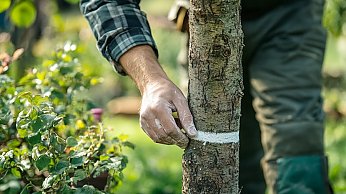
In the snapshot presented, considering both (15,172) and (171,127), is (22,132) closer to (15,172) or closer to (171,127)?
(15,172)

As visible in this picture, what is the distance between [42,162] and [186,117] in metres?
0.39

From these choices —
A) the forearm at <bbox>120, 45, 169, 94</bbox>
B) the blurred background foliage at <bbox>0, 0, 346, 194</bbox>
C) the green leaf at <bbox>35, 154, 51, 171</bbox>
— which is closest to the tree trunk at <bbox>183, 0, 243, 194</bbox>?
the forearm at <bbox>120, 45, 169, 94</bbox>

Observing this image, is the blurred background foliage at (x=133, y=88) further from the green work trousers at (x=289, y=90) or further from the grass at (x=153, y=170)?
the green work trousers at (x=289, y=90)

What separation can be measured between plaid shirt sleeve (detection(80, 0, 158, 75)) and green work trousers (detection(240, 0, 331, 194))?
796 mm

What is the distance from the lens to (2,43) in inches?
157

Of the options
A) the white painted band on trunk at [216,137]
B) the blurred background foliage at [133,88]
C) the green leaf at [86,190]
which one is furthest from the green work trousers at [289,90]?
the green leaf at [86,190]

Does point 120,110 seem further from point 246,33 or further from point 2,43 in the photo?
point 246,33

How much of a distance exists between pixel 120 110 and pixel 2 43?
328 cm

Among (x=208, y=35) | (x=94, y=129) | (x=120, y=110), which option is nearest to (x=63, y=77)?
(x=94, y=129)

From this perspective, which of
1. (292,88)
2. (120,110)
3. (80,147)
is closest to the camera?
(80,147)

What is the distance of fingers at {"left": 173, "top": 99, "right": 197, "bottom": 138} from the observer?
199 cm

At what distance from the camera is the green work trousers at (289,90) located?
280 centimetres

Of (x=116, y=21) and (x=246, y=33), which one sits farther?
(x=246, y=33)

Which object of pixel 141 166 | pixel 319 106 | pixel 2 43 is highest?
pixel 319 106
